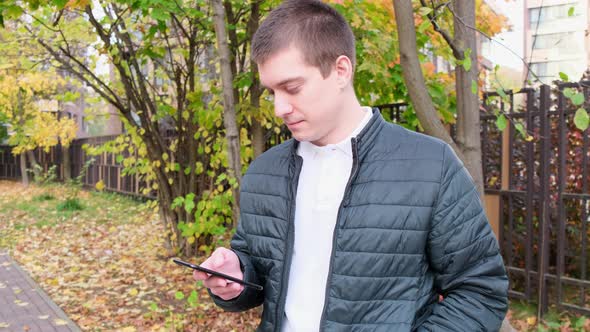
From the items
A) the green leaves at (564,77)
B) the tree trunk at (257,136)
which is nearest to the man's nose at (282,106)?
the green leaves at (564,77)

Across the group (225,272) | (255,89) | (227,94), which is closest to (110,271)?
(255,89)

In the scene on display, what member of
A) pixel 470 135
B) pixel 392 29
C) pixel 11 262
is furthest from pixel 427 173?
pixel 11 262

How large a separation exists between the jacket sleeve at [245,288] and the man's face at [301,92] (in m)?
0.49

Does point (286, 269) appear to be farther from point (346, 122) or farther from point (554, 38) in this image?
point (554, 38)

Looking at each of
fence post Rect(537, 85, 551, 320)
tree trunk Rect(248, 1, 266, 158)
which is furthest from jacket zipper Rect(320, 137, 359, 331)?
tree trunk Rect(248, 1, 266, 158)

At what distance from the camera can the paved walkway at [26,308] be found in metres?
5.43

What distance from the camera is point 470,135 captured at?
3.54 metres

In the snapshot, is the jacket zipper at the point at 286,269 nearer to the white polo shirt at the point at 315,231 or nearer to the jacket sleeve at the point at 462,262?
the white polo shirt at the point at 315,231

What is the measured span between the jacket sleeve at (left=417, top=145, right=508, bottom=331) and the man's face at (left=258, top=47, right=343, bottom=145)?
38 cm

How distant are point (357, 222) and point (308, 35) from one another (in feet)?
1.85

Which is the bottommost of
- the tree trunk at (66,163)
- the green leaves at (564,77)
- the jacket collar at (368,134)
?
the tree trunk at (66,163)

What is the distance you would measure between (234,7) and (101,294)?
364 cm

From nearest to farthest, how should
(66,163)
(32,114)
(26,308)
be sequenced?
(26,308), (32,114), (66,163)

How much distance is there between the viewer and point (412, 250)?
1592 mm
